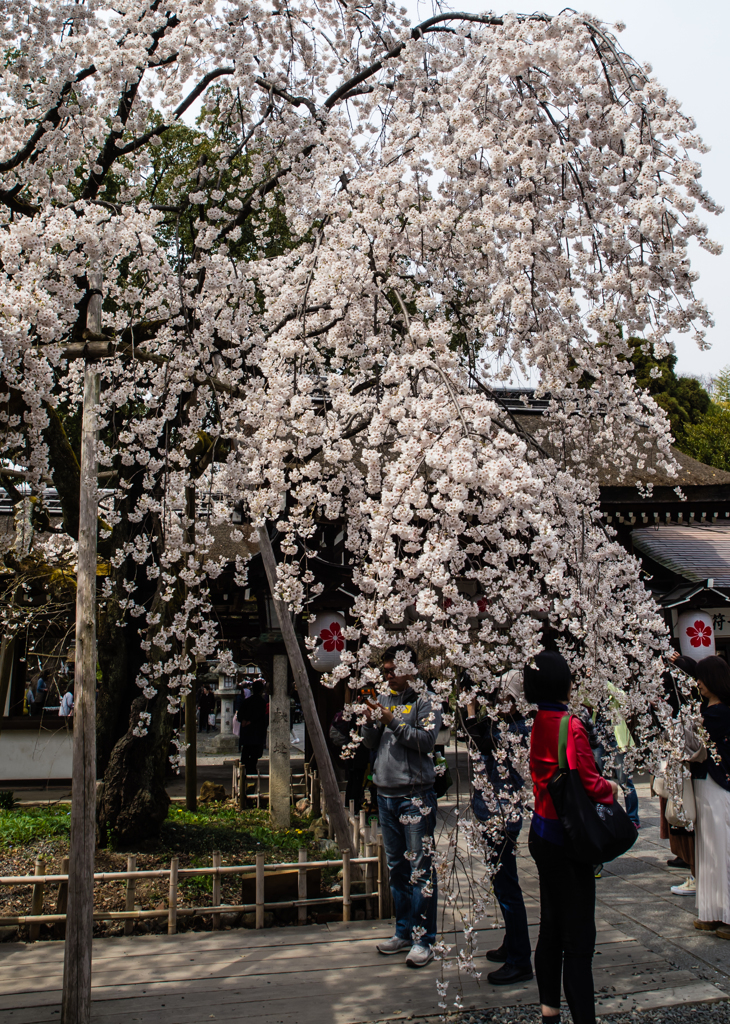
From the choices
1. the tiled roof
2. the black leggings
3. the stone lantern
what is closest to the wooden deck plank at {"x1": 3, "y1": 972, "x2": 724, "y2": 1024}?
the black leggings

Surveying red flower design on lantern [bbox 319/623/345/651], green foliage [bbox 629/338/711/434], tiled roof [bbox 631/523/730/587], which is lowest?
red flower design on lantern [bbox 319/623/345/651]

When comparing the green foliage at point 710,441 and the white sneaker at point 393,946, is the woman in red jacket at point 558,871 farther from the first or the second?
the green foliage at point 710,441

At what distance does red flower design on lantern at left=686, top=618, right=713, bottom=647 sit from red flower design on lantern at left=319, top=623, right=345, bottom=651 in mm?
5420

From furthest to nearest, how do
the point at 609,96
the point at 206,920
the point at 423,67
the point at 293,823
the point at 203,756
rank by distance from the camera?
the point at 203,756
the point at 293,823
the point at 423,67
the point at 206,920
the point at 609,96

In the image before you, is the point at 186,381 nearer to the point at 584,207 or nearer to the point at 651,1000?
the point at 584,207

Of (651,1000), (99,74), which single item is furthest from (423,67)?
(651,1000)

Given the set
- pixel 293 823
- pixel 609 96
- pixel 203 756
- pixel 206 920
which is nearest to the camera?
pixel 609 96

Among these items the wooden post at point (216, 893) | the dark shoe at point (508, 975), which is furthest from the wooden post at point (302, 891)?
the dark shoe at point (508, 975)

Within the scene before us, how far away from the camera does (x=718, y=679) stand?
479 centimetres

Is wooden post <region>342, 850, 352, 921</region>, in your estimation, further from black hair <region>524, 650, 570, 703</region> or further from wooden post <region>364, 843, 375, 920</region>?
black hair <region>524, 650, 570, 703</region>

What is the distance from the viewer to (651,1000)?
375 centimetres

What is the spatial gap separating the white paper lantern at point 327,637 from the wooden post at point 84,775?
435cm

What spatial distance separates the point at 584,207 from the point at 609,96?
606mm

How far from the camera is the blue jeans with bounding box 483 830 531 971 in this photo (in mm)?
3967
